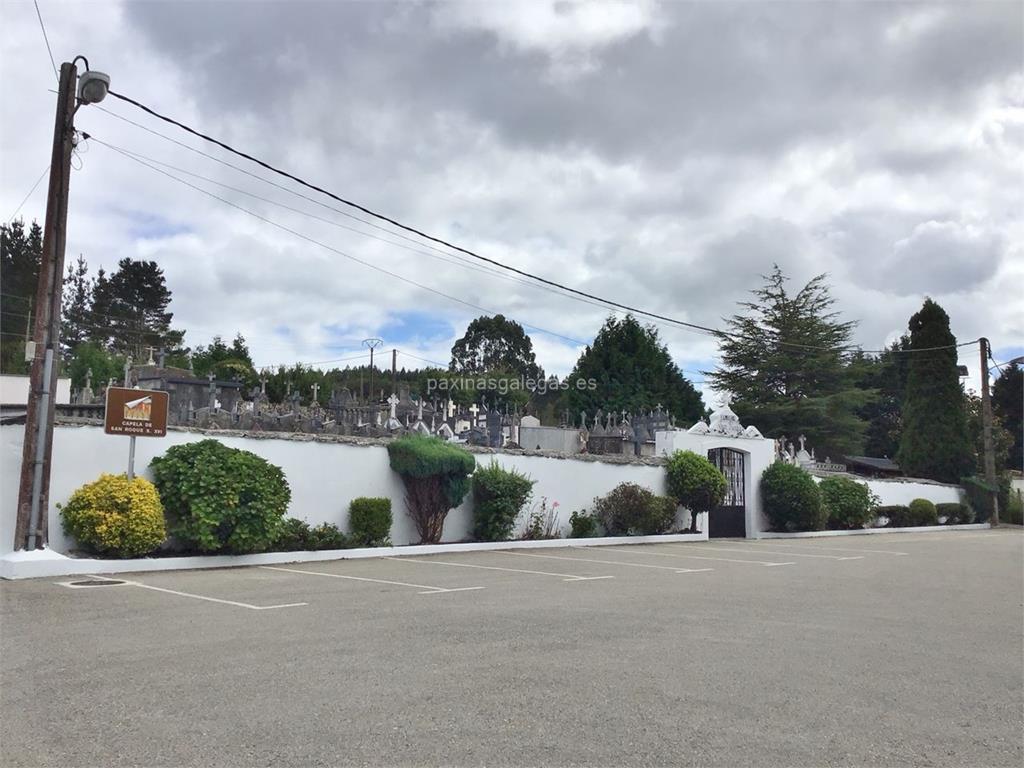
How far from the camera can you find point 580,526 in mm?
20922

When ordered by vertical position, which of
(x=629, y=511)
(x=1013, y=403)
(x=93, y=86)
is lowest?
(x=629, y=511)

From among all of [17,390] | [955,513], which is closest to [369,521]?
[17,390]

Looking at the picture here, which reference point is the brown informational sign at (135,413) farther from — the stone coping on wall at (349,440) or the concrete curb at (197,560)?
the concrete curb at (197,560)

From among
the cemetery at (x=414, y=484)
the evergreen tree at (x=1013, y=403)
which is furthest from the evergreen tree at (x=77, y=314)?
the evergreen tree at (x=1013, y=403)

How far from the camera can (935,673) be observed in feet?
21.9

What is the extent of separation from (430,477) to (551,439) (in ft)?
32.8

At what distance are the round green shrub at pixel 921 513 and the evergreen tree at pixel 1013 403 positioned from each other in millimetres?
35979

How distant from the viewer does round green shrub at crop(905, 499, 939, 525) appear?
1287 inches

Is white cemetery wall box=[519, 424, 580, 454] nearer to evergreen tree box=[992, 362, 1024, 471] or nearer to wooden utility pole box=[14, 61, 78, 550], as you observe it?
wooden utility pole box=[14, 61, 78, 550]

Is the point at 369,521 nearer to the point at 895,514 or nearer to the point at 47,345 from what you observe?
the point at 47,345

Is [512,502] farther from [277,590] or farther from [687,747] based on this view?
[687,747]

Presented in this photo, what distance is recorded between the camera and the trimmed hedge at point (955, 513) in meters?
34.9

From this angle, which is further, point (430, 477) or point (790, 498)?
point (790, 498)

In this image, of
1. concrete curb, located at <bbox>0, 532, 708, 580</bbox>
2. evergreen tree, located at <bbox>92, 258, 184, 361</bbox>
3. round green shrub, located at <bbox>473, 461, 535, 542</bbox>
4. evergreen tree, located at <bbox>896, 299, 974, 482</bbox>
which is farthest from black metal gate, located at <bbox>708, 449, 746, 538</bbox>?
evergreen tree, located at <bbox>92, 258, 184, 361</bbox>
